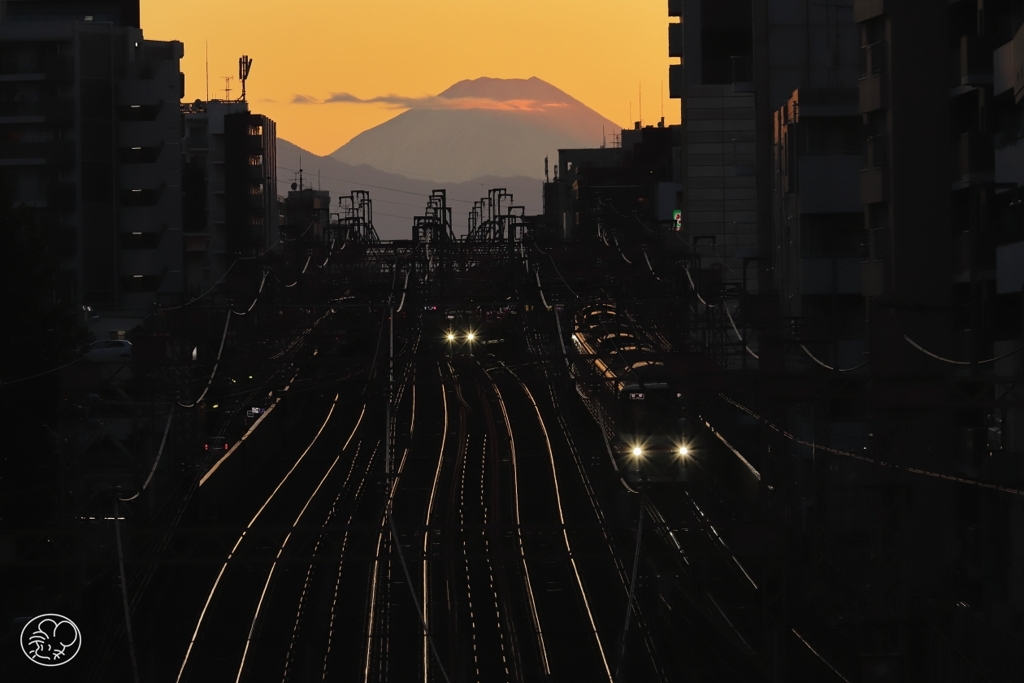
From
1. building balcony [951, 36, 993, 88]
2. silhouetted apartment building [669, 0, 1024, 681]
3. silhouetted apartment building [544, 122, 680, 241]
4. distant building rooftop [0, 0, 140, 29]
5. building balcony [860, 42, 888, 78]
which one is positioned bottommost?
silhouetted apartment building [669, 0, 1024, 681]

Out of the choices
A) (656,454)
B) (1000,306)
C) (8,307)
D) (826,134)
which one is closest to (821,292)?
(826,134)

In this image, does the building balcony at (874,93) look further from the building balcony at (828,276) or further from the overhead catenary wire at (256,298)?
the overhead catenary wire at (256,298)

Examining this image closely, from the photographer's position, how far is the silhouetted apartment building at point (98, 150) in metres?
47.1

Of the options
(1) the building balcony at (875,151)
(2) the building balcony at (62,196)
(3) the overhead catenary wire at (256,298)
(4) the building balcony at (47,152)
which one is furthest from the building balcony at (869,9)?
(4) the building balcony at (47,152)

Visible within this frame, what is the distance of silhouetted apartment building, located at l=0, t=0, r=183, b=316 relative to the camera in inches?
1853

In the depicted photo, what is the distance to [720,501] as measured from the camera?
31.0m

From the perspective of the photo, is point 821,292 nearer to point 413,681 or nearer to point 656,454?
point 656,454

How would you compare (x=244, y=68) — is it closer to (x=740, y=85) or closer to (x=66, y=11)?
(x=66, y=11)

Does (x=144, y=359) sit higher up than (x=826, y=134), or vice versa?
(x=826, y=134)

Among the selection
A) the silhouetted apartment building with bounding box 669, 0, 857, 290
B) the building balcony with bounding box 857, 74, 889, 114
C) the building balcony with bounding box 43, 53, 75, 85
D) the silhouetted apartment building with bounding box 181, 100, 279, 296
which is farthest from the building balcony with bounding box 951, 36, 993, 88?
the silhouetted apartment building with bounding box 181, 100, 279, 296

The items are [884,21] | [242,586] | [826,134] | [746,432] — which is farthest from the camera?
[746,432]

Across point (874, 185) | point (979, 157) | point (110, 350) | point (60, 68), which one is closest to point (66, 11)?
point (60, 68)

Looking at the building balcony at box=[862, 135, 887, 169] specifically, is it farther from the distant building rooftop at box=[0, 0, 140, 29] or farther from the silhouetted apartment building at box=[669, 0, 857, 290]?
the distant building rooftop at box=[0, 0, 140, 29]

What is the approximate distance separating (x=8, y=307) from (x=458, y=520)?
49.0ft
